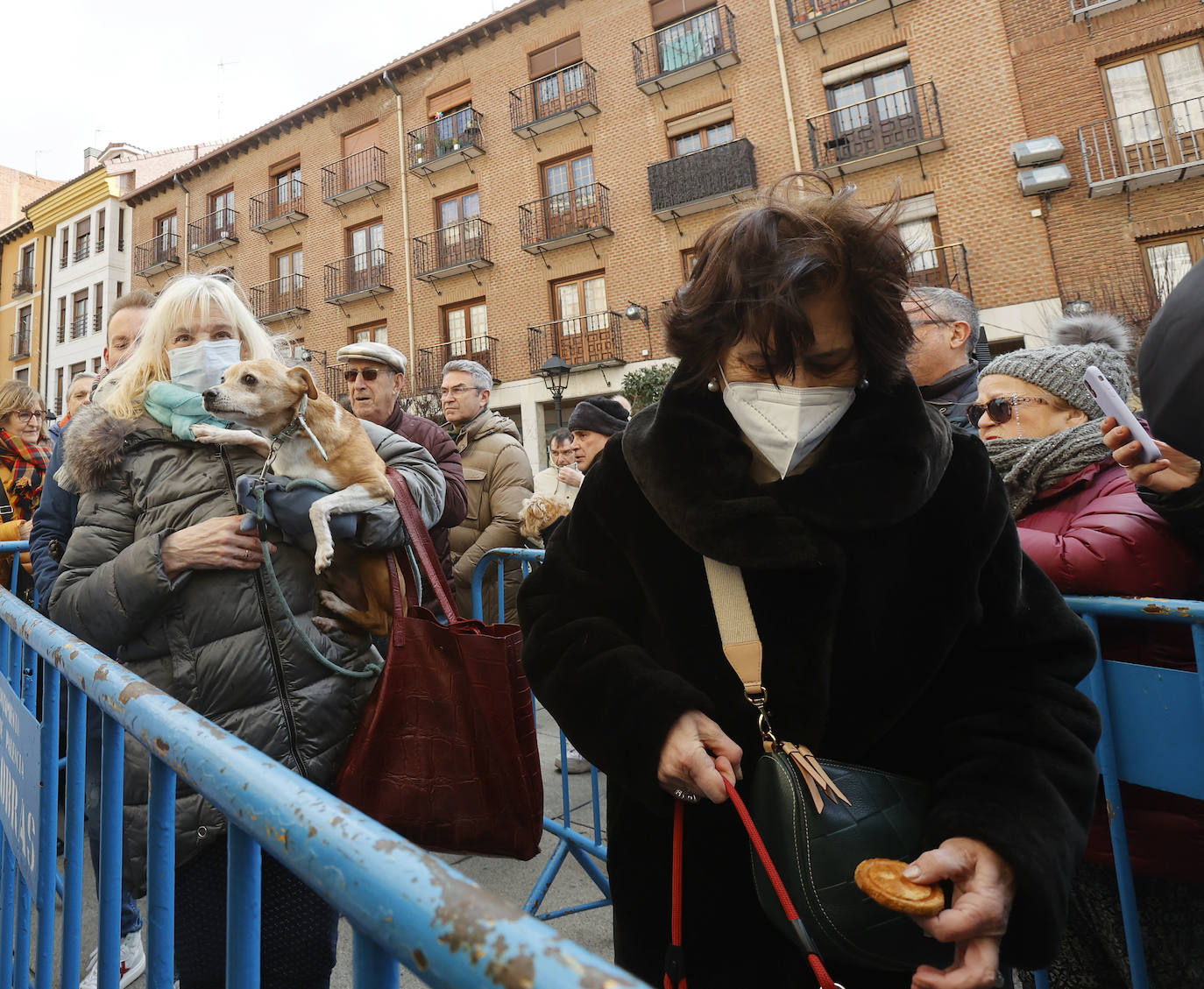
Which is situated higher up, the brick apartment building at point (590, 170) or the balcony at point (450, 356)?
the brick apartment building at point (590, 170)

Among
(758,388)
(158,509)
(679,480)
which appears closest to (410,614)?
(158,509)

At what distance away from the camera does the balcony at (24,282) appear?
29.4m

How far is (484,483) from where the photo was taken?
168 inches

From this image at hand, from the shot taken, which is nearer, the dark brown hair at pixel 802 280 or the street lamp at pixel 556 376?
the dark brown hair at pixel 802 280

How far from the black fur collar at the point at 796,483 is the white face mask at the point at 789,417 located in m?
0.03

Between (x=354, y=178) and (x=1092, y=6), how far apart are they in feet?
60.5

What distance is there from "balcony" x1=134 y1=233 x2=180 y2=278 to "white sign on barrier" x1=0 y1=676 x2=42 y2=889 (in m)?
27.3

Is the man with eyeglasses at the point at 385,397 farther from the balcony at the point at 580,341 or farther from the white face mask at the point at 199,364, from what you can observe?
the balcony at the point at 580,341

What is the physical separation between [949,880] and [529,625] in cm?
84

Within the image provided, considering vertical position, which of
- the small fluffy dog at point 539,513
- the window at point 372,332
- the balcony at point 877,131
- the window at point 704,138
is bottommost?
the small fluffy dog at point 539,513

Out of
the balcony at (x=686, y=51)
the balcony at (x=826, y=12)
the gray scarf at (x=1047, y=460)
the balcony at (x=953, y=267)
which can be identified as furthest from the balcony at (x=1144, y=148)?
the gray scarf at (x=1047, y=460)

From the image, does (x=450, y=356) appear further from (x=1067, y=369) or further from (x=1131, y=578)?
(x=1131, y=578)

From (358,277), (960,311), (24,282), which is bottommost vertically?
(960,311)

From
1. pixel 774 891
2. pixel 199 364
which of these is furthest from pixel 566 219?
pixel 774 891
